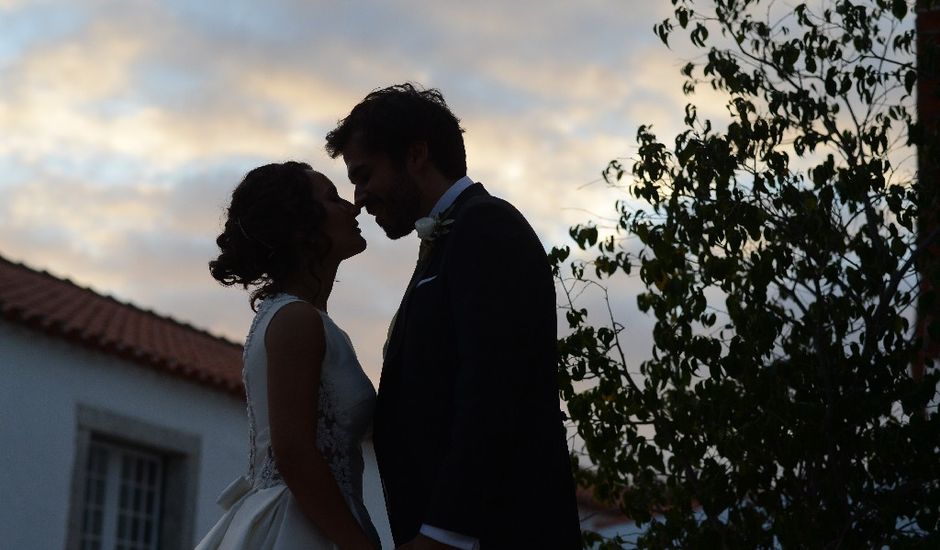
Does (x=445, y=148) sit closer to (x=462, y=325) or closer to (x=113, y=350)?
(x=462, y=325)

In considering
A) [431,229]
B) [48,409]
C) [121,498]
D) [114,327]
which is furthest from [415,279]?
[114,327]

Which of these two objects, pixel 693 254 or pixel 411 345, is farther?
pixel 693 254

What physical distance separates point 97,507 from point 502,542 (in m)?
11.8

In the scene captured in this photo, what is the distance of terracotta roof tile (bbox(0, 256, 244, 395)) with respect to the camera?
13.2 m

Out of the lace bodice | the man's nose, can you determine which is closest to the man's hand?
the lace bodice

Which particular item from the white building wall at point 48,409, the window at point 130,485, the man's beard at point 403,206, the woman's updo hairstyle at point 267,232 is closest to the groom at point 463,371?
the man's beard at point 403,206

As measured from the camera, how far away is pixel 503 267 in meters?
3.15

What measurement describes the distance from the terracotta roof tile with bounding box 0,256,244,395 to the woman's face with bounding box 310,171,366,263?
363 inches

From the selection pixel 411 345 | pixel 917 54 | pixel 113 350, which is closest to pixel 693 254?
pixel 917 54

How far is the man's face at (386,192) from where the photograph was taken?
3576mm

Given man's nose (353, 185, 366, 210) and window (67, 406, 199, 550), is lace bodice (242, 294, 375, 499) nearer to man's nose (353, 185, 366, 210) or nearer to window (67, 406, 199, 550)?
man's nose (353, 185, 366, 210)

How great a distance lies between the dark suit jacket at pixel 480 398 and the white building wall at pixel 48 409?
1027 centimetres

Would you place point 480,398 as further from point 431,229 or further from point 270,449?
point 270,449

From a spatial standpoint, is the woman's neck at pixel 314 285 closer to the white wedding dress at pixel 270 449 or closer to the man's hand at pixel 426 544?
the white wedding dress at pixel 270 449
